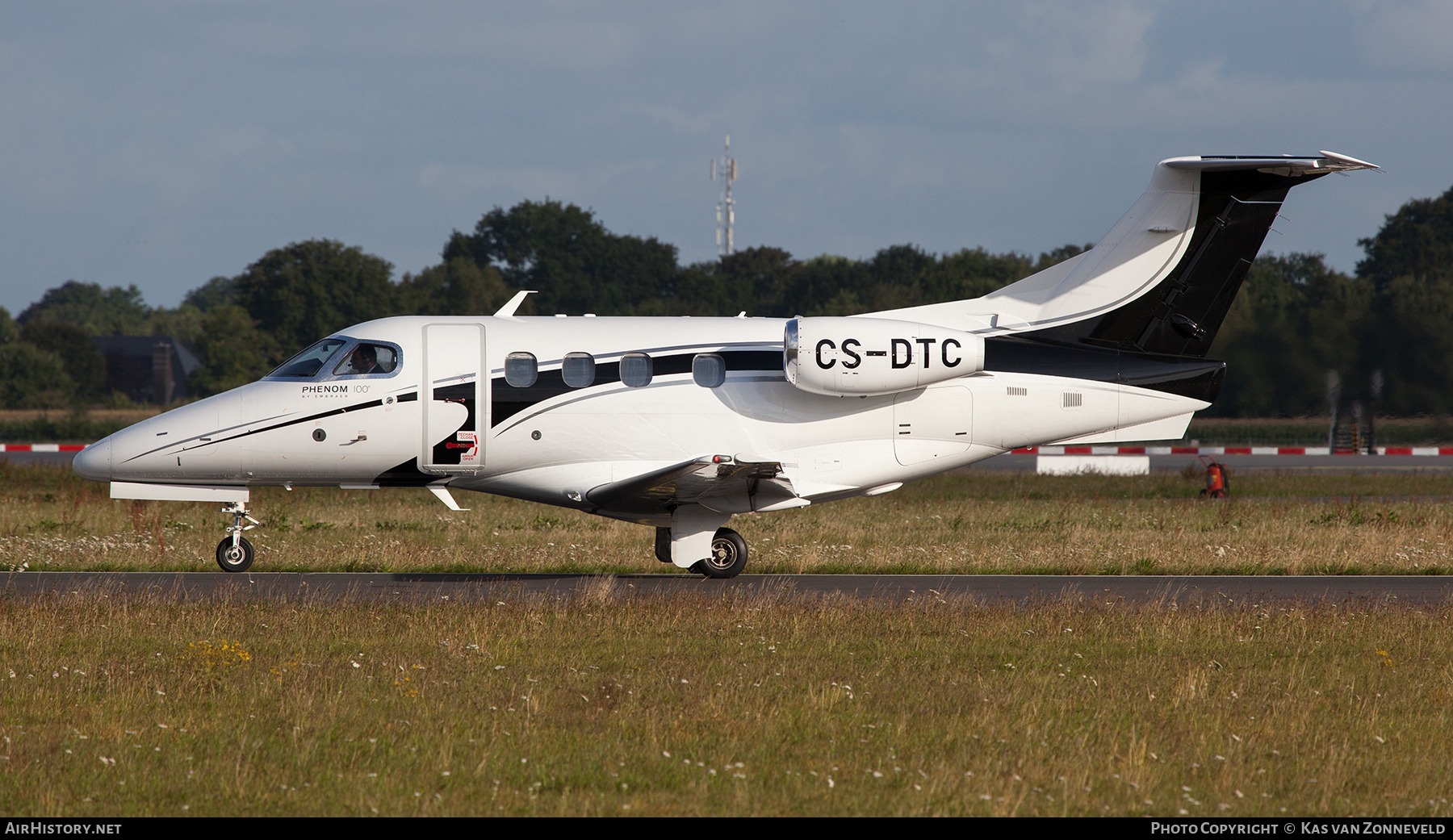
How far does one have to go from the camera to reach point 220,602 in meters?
13.4

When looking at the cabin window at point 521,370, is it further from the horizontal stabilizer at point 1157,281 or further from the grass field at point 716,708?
the horizontal stabilizer at point 1157,281

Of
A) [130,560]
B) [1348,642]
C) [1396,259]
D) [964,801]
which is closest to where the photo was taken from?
[964,801]

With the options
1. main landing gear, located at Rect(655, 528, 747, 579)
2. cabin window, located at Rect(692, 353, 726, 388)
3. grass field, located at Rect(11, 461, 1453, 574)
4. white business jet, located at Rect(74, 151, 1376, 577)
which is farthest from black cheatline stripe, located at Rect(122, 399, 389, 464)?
main landing gear, located at Rect(655, 528, 747, 579)

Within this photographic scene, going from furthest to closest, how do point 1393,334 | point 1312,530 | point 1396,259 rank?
1. point 1396,259
2. point 1393,334
3. point 1312,530

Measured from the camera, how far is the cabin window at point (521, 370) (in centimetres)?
1631

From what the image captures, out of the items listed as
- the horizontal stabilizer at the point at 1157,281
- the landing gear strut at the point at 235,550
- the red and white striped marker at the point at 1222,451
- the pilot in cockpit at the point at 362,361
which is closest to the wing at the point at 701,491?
the horizontal stabilizer at the point at 1157,281

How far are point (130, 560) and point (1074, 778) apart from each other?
50.2 feet

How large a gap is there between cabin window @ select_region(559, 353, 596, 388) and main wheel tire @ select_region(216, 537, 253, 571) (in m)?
4.82

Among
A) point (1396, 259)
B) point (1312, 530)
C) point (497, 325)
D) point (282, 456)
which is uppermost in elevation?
point (1396, 259)

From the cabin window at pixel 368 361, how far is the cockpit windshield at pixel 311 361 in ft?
0.74

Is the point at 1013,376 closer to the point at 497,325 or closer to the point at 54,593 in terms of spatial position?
the point at 497,325

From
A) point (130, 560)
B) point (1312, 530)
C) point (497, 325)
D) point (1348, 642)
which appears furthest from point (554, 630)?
point (1312, 530)

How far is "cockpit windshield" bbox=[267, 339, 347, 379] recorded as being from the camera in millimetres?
16469

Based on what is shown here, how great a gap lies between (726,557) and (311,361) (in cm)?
602
